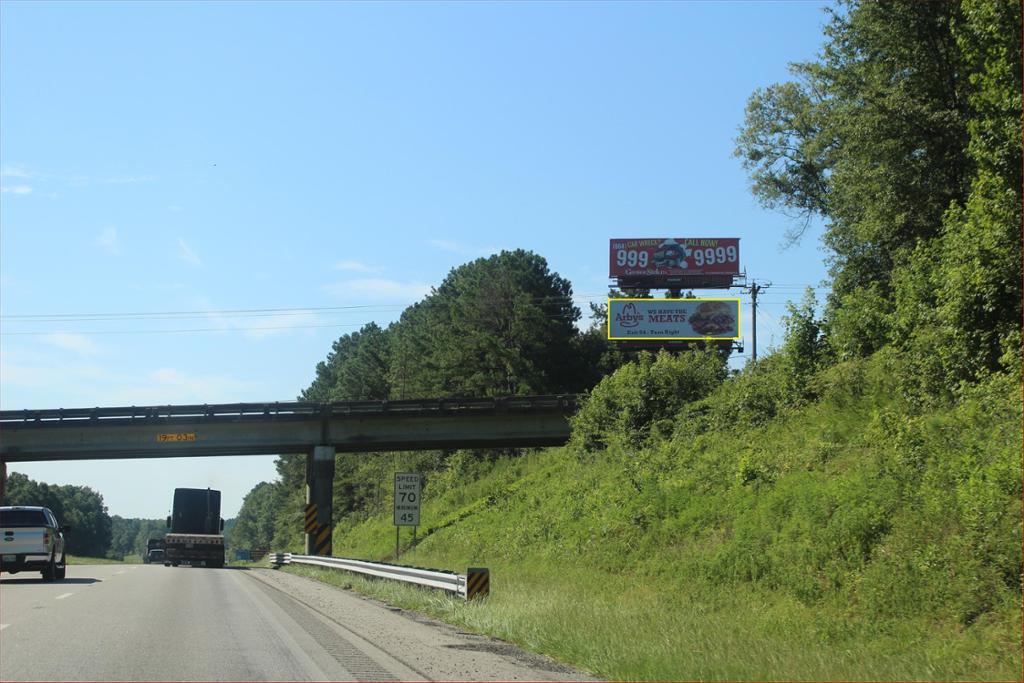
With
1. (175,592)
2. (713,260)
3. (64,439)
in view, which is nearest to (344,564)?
(175,592)

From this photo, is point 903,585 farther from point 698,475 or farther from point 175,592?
point 175,592

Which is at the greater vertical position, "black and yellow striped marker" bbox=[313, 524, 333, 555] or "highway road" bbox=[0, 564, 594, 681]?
"highway road" bbox=[0, 564, 594, 681]

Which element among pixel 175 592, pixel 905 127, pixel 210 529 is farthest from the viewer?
pixel 210 529

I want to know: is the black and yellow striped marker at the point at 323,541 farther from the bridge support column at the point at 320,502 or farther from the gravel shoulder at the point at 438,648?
the gravel shoulder at the point at 438,648

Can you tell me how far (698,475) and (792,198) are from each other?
26644mm

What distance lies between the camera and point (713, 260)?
236 ft

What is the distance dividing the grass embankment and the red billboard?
38.7 metres

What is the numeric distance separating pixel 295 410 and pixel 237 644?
147 ft

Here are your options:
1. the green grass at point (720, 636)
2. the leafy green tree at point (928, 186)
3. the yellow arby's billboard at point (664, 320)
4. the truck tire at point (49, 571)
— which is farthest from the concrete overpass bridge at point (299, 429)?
the green grass at point (720, 636)

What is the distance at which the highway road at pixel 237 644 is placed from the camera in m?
11.2

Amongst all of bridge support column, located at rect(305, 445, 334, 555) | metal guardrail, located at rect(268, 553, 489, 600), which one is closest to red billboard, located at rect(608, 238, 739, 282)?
bridge support column, located at rect(305, 445, 334, 555)

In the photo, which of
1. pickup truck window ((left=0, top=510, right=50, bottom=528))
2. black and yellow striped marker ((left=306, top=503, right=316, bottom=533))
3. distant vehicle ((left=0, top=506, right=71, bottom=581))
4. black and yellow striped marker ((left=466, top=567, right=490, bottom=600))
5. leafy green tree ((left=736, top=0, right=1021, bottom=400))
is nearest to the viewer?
black and yellow striped marker ((left=466, top=567, right=490, bottom=600))

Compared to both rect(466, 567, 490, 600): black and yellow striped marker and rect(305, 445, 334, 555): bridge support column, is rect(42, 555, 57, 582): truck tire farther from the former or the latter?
rect(305, 445, 334, 555): bridge support column

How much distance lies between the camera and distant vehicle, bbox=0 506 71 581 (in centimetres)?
2833
